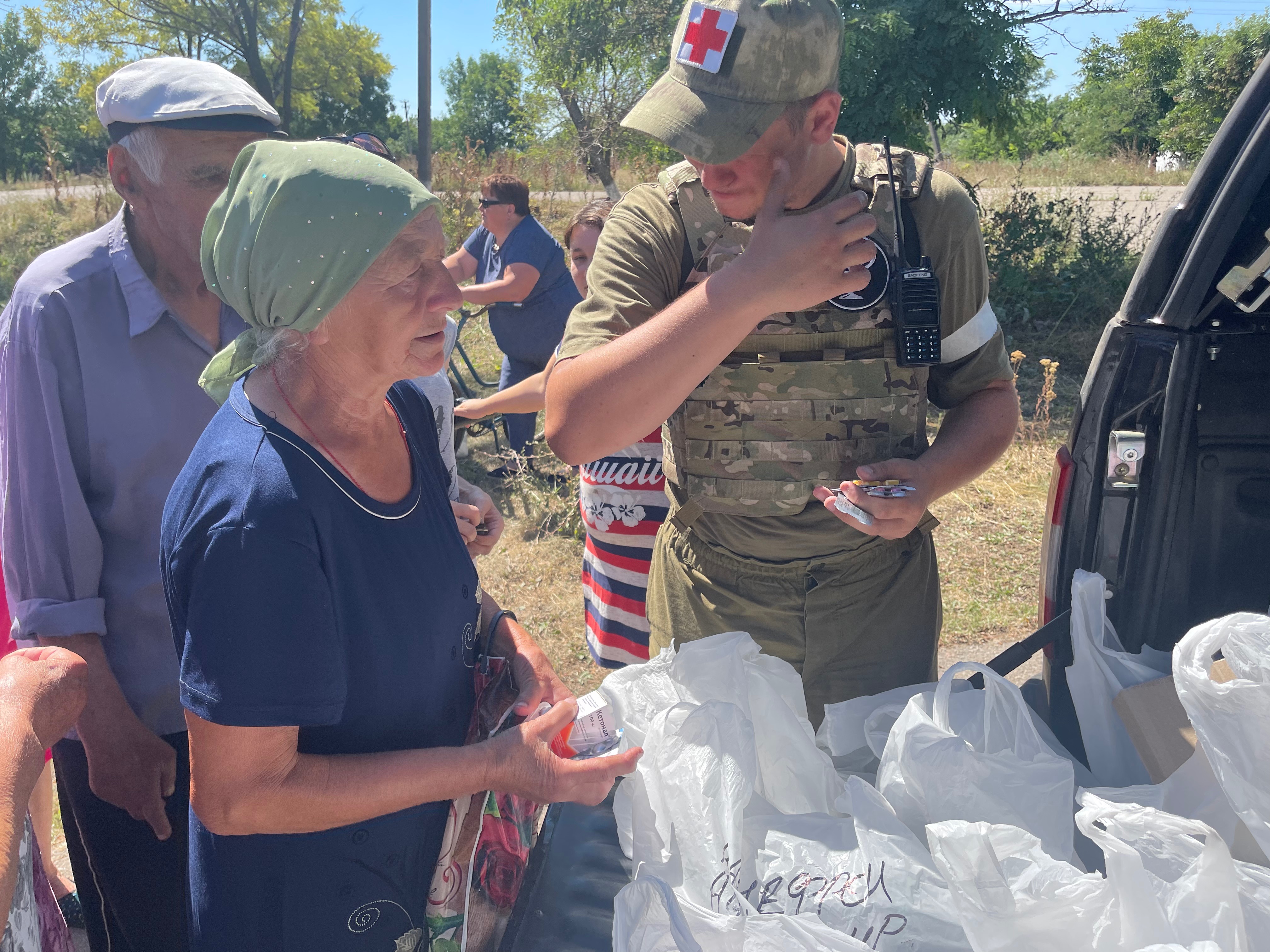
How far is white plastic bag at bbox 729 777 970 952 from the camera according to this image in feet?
3.83

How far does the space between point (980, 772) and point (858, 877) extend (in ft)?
0.88

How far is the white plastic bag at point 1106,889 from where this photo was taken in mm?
1059

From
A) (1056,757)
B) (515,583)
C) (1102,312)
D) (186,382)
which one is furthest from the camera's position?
(1102,312)

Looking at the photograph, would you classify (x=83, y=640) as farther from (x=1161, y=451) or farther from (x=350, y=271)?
(x=1161, y=451)

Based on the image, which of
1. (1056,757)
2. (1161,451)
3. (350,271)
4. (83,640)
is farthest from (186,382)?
(1161,451)

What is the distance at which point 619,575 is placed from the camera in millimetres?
2686

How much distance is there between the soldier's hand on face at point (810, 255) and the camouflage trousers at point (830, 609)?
21.1 inches

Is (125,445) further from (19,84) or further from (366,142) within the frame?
(19,84)

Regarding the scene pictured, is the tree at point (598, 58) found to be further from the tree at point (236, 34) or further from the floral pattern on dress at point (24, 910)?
the floral pattern on dress at point (24, 910)

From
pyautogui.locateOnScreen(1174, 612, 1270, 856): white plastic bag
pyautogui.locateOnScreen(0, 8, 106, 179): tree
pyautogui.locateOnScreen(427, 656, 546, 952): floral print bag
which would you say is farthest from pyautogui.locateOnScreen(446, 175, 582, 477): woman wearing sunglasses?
pyautogui.locateOnScreen(0, 8, 106, 179): tree

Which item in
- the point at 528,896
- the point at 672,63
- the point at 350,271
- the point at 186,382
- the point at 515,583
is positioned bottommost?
the point at 515,583

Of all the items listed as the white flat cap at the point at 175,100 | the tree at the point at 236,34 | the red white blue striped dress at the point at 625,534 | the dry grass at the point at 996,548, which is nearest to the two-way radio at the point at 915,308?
the red white blue striped dress at the point at 625,534

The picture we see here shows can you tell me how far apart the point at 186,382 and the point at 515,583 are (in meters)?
3.09

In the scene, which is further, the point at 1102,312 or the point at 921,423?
the point at 1102,312
